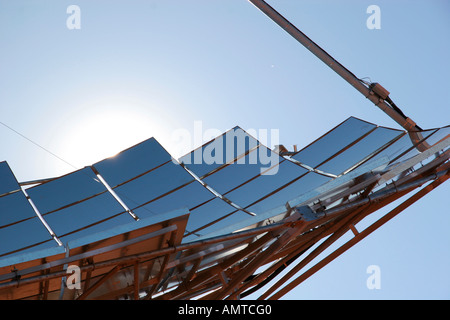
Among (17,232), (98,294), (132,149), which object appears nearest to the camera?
(98,294)

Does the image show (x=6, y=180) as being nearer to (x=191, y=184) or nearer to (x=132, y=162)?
(x=132, y=162)

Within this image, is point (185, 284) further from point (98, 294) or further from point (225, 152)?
point (225, 152)

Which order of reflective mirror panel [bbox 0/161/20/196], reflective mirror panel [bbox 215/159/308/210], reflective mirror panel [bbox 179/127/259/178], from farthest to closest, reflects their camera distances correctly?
reflective mirror panel [bbox 179/127/259/178]
reflective mirror panel [bbox 0/161/20/196]
reflective mirror panel [bbox 215/159/308/210]

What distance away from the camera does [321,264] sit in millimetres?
17984

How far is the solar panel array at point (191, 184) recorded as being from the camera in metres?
19.7

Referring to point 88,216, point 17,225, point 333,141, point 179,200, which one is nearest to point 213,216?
point 179,200

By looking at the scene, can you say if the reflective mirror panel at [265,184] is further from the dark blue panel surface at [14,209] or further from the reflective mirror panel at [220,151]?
the dark blue panel surface at [14,209]

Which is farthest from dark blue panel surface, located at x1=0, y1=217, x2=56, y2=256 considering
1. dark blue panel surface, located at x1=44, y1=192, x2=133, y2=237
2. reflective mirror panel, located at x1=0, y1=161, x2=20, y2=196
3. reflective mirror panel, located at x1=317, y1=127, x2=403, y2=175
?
reflective mirror panel, located at x1=317, y1=127, x2=403, y2=175

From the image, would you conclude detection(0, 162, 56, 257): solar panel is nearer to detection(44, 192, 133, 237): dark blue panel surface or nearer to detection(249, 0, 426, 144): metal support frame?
detection(44, 192, 133, 237): dark blue panel surface

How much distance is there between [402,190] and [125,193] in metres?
8.75

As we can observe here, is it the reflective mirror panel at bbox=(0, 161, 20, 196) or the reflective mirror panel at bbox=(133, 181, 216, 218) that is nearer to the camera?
the reflective mirror panel at bbox=(133, 181, 216, 218)

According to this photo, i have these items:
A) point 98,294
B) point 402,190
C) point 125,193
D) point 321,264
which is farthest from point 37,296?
point 402,190

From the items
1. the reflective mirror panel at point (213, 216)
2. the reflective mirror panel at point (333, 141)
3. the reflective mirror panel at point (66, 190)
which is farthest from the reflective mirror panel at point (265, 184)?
the reflective mirror panel at point (66, 190)

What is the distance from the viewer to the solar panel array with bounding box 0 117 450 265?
19.7 metres
